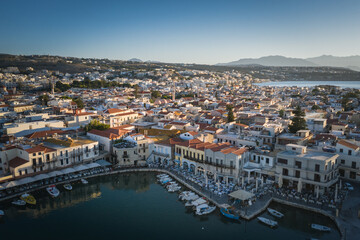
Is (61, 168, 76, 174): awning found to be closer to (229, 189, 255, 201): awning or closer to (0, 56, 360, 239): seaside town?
(0, 56, 360, 239): seaside town

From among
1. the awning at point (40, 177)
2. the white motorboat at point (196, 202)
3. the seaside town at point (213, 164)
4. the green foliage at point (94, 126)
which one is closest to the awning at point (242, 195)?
the seaside town at point (213, 164)

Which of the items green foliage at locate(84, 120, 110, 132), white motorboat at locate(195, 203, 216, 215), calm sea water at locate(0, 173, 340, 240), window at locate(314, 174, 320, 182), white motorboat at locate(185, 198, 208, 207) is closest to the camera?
calm sea water at locate(0, 173, 340, 240)

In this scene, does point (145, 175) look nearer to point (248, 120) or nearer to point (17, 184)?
point (17, 184)

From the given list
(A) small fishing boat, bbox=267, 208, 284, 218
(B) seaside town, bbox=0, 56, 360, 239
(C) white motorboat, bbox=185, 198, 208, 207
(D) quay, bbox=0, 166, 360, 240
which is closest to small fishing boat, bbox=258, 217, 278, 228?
(B) seaside town, bbox=0, 56, 360, 239

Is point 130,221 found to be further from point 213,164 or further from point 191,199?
point 213,164

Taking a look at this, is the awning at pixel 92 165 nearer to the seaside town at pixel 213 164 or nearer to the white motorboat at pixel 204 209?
the seaside town at pixel 213 164

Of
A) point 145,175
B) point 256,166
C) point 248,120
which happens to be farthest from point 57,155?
point 248,120

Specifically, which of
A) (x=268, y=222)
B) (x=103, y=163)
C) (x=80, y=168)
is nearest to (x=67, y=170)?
(x=80, y=168)
